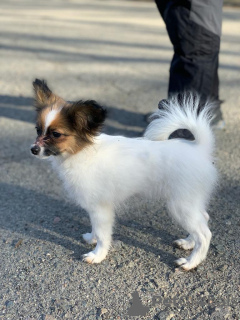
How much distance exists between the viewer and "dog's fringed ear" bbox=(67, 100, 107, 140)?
232cm

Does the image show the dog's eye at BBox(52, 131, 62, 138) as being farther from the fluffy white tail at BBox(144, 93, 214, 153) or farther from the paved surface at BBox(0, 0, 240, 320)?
the paved surface at BBox(0, 0, 240, 320)

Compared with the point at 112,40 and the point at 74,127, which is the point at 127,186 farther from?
the point at 112,40

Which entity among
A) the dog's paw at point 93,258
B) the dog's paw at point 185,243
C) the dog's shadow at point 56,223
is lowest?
the dog's shadow at point 56,223

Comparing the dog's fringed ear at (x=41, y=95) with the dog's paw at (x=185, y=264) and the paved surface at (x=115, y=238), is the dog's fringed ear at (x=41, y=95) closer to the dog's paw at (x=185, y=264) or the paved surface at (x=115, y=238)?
the paved surface at (x=115, y=238)

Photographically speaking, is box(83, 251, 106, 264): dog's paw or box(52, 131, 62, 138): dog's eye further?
box(83, 251, 106, 264): dog's paw

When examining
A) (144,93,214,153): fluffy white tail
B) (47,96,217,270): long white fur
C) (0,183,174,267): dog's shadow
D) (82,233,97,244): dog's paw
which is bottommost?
(0,183,174,267): dog's shadow

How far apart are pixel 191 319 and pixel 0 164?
2511 mm

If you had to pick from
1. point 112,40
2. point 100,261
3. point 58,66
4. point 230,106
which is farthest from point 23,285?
point 112,40

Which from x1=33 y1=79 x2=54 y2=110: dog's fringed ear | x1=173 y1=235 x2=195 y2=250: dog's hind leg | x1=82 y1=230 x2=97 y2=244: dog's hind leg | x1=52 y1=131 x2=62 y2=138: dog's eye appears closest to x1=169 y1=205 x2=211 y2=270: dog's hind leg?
x1=173 y1=235 x2=195 y2=250: dog's hind leg

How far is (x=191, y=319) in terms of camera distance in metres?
2.24

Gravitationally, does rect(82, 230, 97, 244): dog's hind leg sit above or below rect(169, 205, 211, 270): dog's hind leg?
below

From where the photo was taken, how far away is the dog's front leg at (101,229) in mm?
2619

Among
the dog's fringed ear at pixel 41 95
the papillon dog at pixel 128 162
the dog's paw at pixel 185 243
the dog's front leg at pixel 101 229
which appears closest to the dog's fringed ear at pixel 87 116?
the papillon dog at pixel 128 162

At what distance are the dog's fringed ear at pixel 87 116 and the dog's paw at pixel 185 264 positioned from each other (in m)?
1.00
